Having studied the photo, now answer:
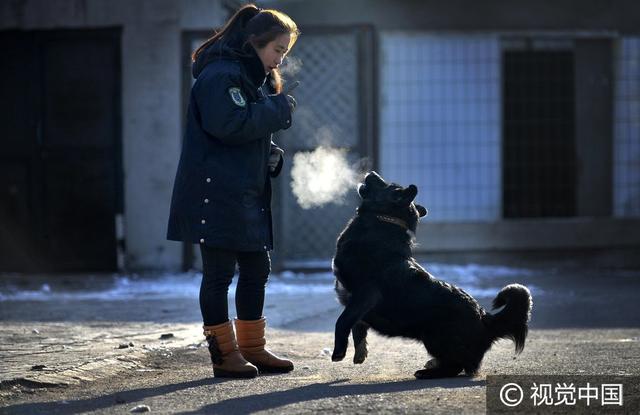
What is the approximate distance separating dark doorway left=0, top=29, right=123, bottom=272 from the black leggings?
20.9ft

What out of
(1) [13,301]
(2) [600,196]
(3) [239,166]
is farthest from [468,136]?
(3) [239,166]

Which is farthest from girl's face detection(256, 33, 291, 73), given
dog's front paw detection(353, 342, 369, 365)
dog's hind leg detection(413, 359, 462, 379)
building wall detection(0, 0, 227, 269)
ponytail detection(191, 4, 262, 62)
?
building wall detection(0, 0, 227, 269)

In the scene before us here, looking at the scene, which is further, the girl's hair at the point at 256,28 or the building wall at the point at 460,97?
the building wall at the point at 460,97

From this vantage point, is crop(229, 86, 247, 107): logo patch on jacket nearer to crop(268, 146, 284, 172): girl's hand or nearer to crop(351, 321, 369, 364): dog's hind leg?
crop(268, 146, 284, 172): girl's hand

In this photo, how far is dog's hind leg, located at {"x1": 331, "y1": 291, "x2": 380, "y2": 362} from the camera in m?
5.70

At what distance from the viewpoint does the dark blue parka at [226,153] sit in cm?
572

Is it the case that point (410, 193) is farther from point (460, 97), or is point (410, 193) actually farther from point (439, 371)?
point (460, 97)

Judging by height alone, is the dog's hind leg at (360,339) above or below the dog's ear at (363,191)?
below

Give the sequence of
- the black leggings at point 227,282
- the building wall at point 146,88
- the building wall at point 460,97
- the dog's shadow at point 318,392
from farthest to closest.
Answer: the building wall at point 460,97 → the building wall at point 146,88 → the black leggings at point 227,282 → the dog's shadow at point 318,392

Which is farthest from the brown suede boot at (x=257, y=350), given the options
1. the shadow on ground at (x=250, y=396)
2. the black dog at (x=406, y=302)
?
the black dog at (x=406, y=302)

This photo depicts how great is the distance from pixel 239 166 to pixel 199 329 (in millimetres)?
2367

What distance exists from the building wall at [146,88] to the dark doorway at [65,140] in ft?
0.41

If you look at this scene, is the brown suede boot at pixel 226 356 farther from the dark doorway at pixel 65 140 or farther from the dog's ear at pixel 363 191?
the dark doorway at pixel 65 140

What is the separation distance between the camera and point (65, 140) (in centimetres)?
1218
